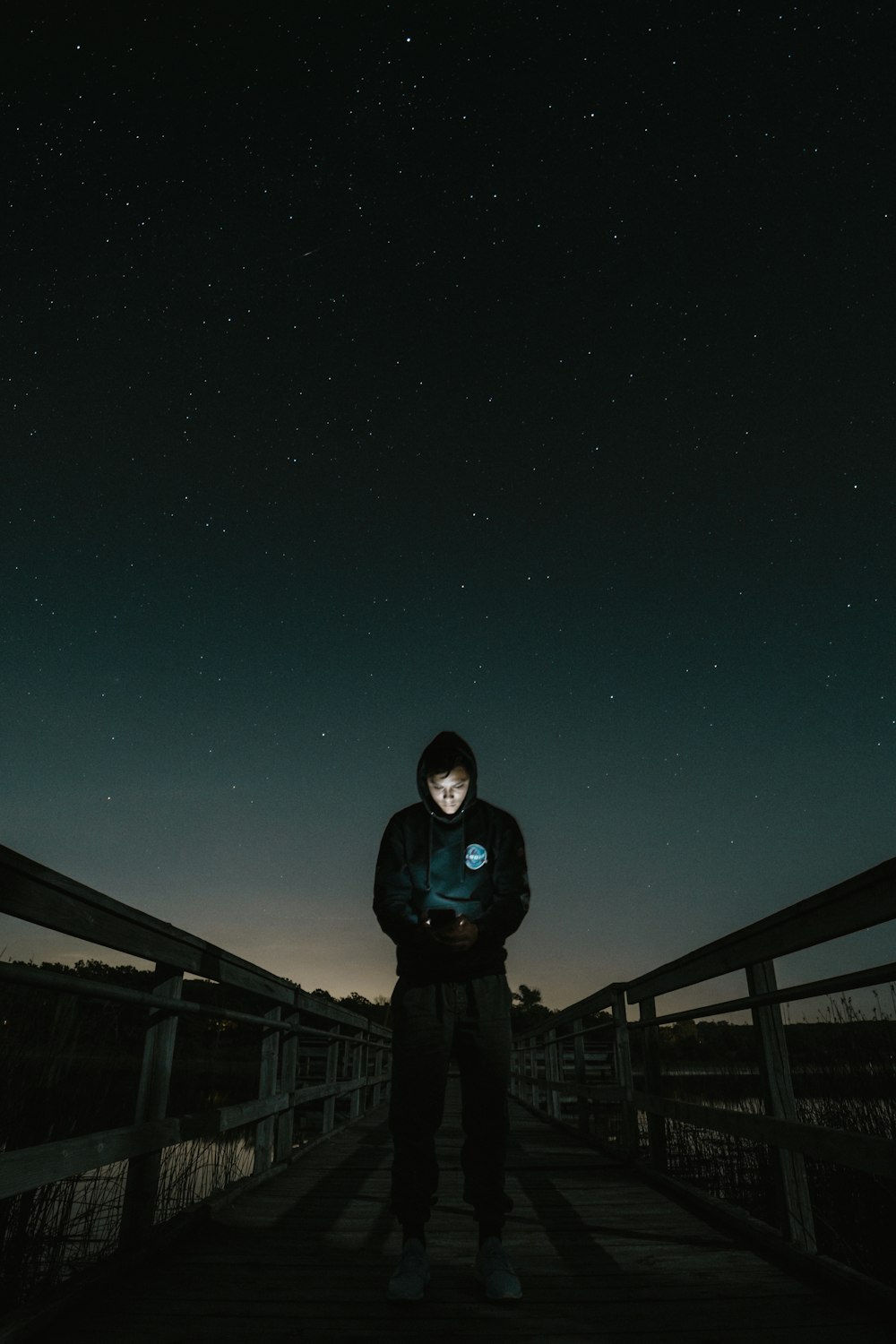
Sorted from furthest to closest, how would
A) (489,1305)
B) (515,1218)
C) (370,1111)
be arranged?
(370,1111) < (515,1218) < (489,1305)

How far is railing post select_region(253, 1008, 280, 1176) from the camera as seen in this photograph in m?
4.39

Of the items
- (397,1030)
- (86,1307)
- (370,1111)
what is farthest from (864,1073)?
(370,1111)

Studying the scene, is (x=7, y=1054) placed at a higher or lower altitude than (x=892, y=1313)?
higher

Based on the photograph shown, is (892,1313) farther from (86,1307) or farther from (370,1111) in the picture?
(370,1111)

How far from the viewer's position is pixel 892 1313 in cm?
205

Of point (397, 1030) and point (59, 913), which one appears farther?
point (397, 1030)

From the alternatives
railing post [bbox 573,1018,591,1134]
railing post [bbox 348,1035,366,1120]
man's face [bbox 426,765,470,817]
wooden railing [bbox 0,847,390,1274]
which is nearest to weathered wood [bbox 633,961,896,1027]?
man's face [bbox 426,765,470,817]

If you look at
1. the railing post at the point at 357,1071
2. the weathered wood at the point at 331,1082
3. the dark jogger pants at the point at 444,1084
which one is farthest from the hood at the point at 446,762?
the railing post at the point at 357,1071

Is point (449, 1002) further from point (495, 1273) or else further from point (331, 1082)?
point (331, 1082)

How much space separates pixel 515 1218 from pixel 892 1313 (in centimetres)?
193

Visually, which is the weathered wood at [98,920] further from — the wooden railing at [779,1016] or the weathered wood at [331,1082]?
the weathered wood at [331,1082]

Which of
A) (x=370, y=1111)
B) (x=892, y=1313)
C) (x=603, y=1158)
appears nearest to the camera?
(x=892, y=1313)

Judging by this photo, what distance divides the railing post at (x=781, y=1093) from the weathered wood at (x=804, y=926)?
0.09 meters

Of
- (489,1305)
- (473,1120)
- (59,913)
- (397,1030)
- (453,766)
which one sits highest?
(453,766)
